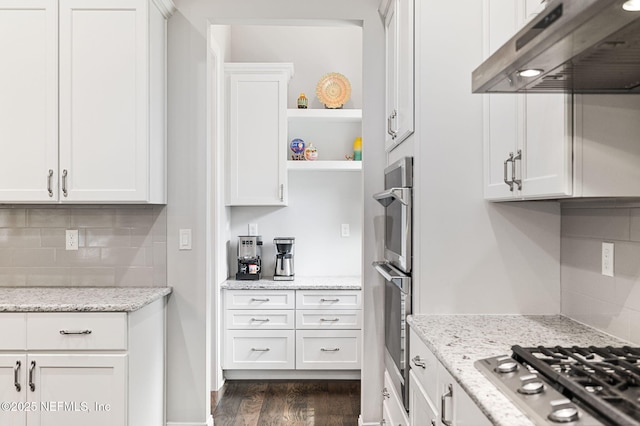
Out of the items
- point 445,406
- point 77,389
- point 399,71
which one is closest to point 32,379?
point 77,389

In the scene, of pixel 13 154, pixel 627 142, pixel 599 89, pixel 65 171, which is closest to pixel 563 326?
pixel 627 142

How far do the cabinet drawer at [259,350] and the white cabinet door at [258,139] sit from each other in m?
1.00

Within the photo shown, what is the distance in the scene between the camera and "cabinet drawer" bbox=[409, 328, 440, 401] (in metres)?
1.56

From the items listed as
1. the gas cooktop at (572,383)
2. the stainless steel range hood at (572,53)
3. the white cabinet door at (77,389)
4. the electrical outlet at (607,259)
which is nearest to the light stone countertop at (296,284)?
the white cabinet door at (77,389)

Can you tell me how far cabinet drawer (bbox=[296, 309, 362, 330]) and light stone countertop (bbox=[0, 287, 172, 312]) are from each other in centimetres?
120

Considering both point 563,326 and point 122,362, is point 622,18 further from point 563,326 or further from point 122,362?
point 122,362

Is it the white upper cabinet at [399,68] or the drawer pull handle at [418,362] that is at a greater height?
the white upper cabinet at [399,68]

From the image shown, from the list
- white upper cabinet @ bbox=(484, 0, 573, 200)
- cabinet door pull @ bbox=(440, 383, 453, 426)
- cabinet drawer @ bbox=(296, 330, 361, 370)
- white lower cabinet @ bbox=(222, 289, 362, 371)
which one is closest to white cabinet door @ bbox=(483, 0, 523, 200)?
white upper cabinet @ bbox=(484, 0, 573, 200)

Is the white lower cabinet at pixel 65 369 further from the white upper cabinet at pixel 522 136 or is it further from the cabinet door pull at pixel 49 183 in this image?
the white upper cabinet at pixel 522 136

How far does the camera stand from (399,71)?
7.59ft

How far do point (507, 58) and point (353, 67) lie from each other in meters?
3.17

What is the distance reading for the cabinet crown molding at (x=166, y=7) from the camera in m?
2.65

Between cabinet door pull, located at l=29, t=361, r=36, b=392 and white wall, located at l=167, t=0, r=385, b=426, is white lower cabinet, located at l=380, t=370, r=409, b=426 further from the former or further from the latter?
cabinet door pull, located at l=29, t=361, r=36, b=392

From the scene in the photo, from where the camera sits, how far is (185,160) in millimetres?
2834
